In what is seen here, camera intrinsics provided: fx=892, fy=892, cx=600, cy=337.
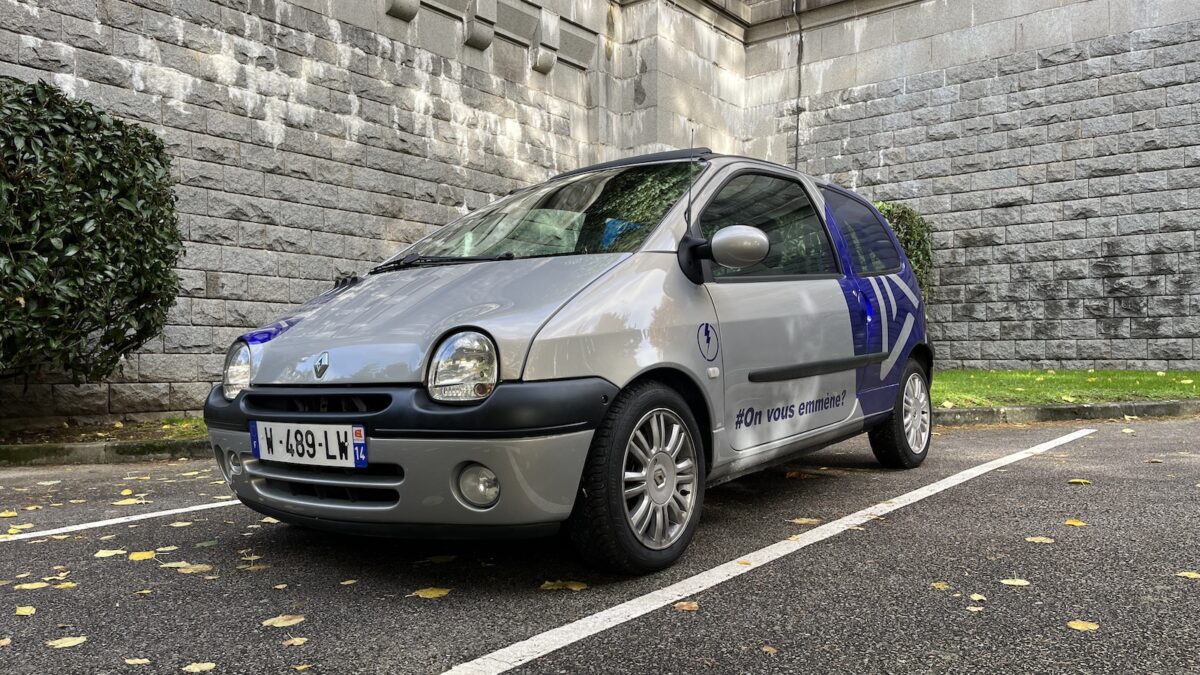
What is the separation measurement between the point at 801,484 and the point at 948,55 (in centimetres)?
1129

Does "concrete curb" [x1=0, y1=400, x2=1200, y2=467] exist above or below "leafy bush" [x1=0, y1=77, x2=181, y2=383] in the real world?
below

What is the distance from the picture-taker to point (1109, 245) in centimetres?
1286

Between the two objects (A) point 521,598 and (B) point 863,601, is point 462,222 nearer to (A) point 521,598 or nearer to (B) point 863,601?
(A) point 521,598

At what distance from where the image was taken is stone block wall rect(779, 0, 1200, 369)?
12445mm

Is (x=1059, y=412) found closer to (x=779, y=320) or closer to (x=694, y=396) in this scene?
(x=779, y=320)

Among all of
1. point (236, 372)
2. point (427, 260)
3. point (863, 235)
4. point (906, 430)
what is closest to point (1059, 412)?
point (906, 430)

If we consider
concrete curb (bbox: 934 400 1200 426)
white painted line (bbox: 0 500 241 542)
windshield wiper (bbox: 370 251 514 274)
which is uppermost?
windshield wiper (bbox: 370 251 514 274)

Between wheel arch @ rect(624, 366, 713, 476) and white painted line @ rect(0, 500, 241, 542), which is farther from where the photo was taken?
white painted line @ rect(0, 500, 241, 542)

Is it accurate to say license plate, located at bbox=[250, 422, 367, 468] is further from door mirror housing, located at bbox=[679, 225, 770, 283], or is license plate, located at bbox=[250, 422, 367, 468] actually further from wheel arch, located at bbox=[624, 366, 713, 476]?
door mirror housing, located at bbox=[679, 225, 770, 283]

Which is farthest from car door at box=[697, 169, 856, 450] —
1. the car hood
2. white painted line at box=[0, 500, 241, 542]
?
white painted line at box=[0, 500, 241, 542]

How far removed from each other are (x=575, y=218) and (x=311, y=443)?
4.93 feet

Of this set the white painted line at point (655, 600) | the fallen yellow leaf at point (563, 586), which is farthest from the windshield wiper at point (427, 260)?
the white painted line at point (655, 600)

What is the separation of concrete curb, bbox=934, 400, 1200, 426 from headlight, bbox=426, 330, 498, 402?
254 inches

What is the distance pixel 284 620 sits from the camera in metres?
2.81
